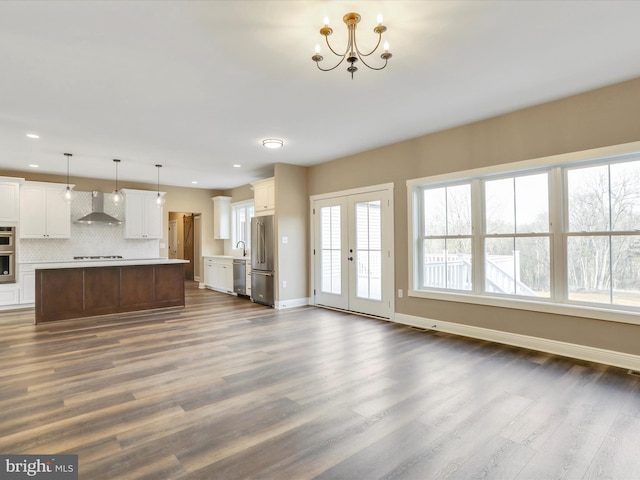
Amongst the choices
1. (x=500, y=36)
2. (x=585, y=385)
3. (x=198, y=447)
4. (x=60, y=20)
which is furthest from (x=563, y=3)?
(x=198, y=447)

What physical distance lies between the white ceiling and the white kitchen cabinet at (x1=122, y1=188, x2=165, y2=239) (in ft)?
9.85

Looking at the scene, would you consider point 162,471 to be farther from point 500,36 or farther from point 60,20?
point 500,36

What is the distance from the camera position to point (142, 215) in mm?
8133

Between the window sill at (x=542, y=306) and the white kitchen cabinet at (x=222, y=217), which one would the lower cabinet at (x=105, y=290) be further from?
the window sill at (x=542, y=306)

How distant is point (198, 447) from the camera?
6.72 ft

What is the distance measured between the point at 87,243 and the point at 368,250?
644 cm

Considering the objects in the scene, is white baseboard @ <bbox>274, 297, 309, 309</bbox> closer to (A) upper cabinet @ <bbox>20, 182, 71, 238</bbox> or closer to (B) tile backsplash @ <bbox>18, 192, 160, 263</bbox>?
(B) tile backsplash @ <bbox>18, 192, 160, 263</bbox>

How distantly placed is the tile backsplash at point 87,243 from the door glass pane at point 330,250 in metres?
4.62

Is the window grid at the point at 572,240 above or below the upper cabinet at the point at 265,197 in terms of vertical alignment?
below

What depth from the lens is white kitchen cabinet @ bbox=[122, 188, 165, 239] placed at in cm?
795

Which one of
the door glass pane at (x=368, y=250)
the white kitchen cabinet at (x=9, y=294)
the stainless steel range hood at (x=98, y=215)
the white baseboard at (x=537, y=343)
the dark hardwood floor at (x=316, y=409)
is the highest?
the stainless steel range hood at (x=98, y=215)

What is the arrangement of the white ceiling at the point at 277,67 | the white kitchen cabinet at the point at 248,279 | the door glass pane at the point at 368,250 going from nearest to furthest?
the white ceiling at the point at 277,67, the door glass pane at the point at 368,250, the white kitchen cabinet at the point at 248,279

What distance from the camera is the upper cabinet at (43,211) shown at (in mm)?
6785

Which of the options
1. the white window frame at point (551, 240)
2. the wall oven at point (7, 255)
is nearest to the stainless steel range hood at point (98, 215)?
the wall oven at point (7, 255)
